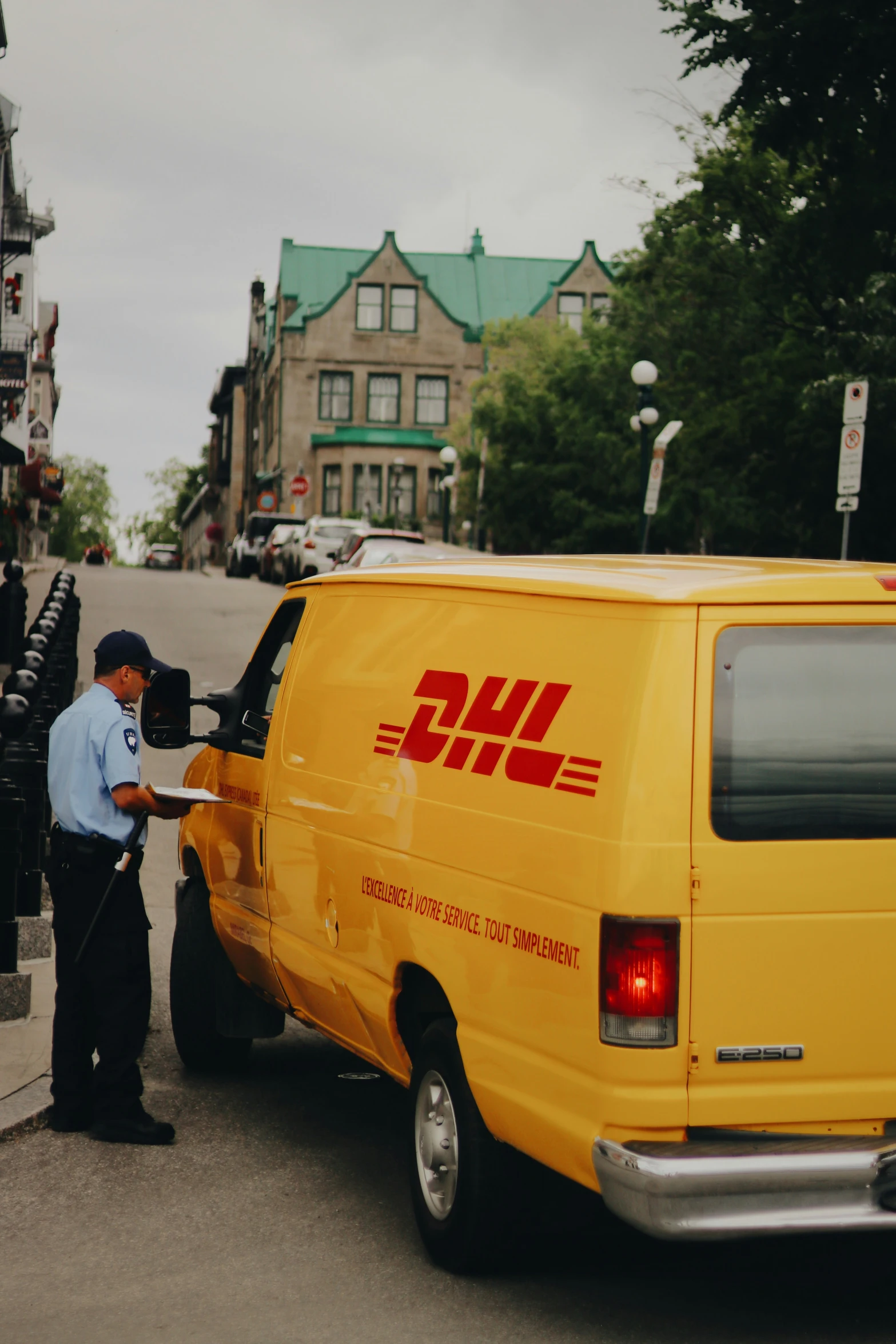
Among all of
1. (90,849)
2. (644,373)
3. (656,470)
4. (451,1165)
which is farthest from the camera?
(644,373)

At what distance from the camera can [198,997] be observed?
716 cm

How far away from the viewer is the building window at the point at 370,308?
73000 mm

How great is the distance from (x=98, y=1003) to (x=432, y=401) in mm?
68033

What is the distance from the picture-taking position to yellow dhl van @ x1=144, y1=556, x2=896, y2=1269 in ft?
13.3

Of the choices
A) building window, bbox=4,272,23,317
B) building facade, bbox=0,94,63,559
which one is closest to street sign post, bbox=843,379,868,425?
building facade, bbox=0,94,63,559

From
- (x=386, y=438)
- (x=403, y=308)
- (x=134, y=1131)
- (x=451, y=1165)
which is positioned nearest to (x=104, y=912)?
(x=134, y=1131)

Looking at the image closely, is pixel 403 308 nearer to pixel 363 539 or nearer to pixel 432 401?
pixel 432 401

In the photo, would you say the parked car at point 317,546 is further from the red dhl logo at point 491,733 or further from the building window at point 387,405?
the red dhl logo at point 491,733

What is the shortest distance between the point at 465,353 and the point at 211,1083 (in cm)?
6799

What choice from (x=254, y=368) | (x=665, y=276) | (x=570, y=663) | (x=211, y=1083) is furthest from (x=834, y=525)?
(x=254, y=368)

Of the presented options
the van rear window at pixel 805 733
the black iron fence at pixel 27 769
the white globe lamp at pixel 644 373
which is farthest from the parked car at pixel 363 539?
the van rear window at pixel 805 733

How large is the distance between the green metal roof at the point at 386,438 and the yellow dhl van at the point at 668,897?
218 feet

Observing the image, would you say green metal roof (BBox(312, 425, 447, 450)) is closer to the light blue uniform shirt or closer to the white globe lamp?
the white globe lamp

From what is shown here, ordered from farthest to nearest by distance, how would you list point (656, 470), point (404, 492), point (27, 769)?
point (404, 492) → point (656, 470) → point (27, 769)
